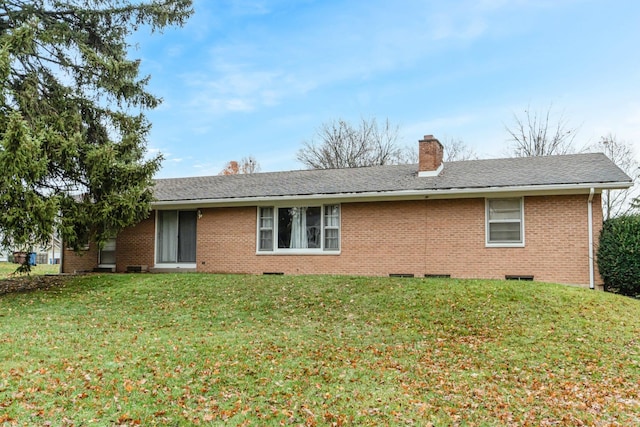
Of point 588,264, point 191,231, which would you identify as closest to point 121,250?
point 191,231

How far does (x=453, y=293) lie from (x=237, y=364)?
19.1 feet

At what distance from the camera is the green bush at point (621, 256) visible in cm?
1235

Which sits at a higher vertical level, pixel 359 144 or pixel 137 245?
pixel 359 144

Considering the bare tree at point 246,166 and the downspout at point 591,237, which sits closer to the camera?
the downspout at point 591,237

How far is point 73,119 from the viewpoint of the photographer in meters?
13.5

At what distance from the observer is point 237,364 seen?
6812 millimetres

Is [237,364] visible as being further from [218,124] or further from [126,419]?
[218,124]

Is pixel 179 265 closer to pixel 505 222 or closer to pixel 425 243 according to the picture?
pixel 425 243

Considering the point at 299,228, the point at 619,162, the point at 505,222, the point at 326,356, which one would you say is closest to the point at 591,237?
the point at 505,222

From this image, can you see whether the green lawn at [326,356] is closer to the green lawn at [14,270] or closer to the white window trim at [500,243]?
the white window trim at [500,243]

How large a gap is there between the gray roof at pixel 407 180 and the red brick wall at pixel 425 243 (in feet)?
1.78

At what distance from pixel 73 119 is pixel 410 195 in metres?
9.46

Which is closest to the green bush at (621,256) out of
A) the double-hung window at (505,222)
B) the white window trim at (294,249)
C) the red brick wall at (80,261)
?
the double-hung window at (505,222)

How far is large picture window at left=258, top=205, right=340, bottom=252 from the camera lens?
15.3 m
